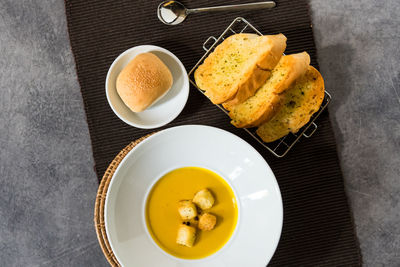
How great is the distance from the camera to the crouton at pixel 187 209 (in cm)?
118

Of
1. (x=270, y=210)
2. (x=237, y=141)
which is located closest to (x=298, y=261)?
(x=270, y=210)

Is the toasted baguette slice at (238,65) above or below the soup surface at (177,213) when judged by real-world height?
above

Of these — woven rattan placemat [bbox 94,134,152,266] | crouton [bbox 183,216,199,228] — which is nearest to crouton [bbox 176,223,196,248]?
crouton [bbox 183,216,199,228]

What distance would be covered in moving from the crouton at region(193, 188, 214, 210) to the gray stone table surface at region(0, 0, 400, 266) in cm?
50

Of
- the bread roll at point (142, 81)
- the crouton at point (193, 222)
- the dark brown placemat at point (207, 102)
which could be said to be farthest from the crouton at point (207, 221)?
the bread roll at point (142, 81)

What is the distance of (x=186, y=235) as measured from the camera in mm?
1175

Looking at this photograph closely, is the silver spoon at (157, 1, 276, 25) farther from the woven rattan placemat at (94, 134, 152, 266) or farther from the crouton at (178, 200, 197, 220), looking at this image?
the crouton at (178, 200, 197, 220)

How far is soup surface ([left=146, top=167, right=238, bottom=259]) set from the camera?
1.20 metres

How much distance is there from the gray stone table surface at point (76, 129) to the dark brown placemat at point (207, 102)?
0.08 m

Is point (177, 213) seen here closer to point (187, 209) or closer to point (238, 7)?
point (187, 209)

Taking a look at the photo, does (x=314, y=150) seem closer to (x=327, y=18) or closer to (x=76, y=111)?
(x=327, y=18)

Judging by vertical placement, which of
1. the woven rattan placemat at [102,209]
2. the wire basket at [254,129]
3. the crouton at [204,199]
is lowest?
the woven rattan placemat at [102,209]

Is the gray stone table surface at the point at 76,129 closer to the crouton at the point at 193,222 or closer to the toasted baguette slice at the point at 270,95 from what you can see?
the toasted baguette slice at the point at 270,95

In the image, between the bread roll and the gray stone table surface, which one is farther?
the gray stone table surface
